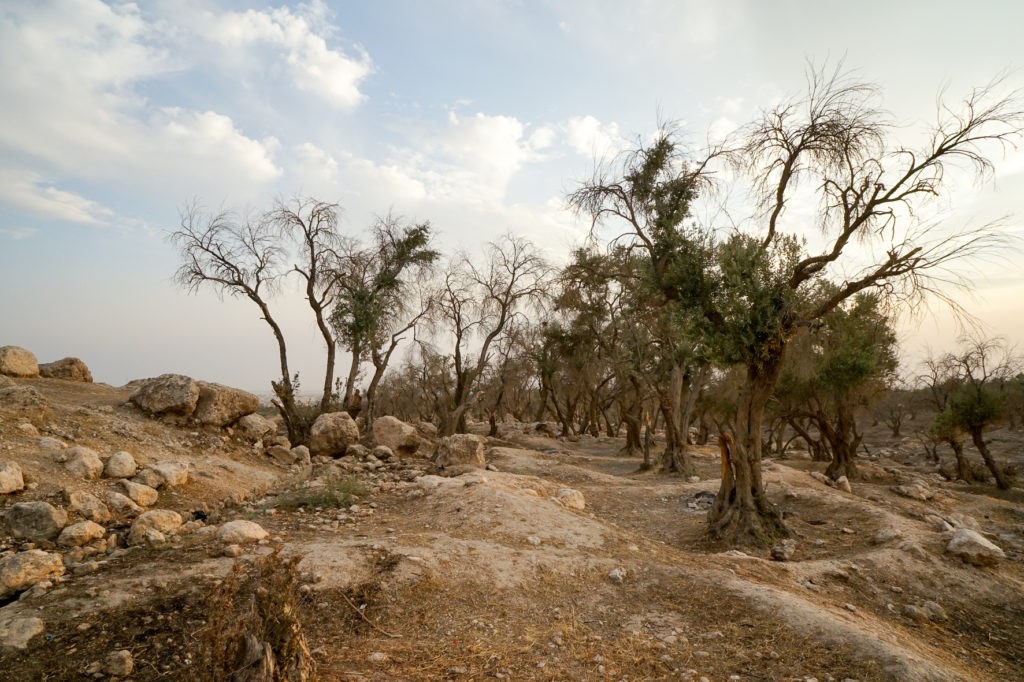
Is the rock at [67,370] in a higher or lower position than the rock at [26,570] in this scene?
higher

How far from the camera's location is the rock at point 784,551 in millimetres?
7770

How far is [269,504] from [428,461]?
6.57m

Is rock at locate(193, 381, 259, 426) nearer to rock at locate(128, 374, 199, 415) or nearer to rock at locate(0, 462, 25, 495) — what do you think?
rock at locate(128, 374, 199, 415)

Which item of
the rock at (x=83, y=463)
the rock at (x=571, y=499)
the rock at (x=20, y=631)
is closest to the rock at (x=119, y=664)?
the rock at (x=20, y=631)

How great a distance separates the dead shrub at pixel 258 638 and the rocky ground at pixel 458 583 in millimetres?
26

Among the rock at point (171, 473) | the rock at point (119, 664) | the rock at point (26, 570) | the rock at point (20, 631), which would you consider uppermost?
the rock at point (171, 473)

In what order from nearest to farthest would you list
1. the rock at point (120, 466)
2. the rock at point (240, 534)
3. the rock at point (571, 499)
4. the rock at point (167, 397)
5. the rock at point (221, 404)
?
the rock at point (240, 534) → the rock at point (120, 466) → the rock at point (571, 499) → the rock at point (167, 397) → the rock at point (221, 404)

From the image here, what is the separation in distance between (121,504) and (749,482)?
8.96 meters

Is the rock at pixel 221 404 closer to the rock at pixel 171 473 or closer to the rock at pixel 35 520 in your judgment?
the rock at pixel 171 473

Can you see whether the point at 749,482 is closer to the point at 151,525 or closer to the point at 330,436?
the point at 151,525

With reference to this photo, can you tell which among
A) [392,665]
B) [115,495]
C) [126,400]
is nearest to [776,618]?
[392,665]

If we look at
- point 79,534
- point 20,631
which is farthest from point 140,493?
point 20,631

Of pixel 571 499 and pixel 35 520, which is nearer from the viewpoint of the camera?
pixel 35 520

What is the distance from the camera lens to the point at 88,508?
6250 millimetres
